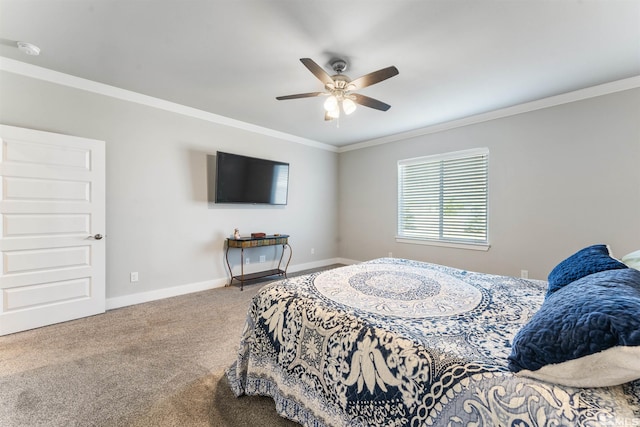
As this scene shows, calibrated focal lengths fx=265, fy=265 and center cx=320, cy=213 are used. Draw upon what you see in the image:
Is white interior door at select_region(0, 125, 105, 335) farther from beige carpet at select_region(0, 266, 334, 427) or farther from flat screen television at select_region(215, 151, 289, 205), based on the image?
flat screen television at select_region(215, 151, 289, 205)

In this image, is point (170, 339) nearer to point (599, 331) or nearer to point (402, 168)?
point (599, 331)

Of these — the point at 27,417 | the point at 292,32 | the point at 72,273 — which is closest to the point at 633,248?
the point at 292,32

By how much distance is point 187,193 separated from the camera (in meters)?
3.74

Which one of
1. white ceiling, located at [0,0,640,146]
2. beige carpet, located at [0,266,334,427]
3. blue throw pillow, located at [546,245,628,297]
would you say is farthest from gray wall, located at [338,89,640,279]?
beige carpet, located at [0,266,334,427]

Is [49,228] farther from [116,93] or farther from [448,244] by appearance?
[448,244]

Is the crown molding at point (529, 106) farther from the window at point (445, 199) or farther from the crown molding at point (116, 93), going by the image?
the crown molding at point (116, 93)

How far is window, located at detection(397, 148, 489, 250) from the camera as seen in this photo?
396cm

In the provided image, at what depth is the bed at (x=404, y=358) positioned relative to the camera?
795 millimetres

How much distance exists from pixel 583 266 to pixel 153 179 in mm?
4183

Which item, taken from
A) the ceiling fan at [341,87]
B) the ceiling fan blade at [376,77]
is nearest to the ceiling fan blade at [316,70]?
the ceiling fan at [341,87]

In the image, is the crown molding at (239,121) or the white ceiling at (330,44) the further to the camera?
the crown molding at (239,121)

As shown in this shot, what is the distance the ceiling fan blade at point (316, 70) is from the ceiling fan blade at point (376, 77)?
0.72 feet

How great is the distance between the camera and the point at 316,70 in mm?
2090

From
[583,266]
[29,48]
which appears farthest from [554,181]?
[29,48]
